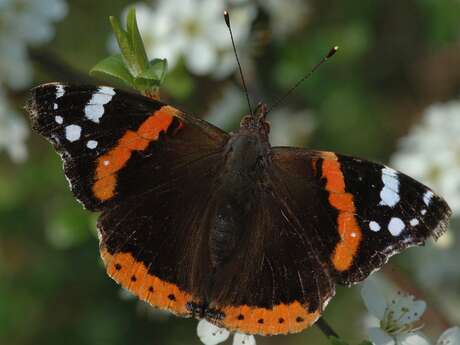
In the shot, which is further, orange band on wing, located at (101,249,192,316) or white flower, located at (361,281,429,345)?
white flower, located at (361,281,429,345)

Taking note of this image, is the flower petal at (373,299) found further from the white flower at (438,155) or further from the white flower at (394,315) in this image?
the white flower at (438,155)

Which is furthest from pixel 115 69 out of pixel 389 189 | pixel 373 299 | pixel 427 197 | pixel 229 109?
pixel 229 109

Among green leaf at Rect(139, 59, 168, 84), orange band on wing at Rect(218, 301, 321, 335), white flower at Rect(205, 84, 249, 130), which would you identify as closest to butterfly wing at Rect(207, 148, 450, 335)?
orange band on wing at Rect(218, 301, 321, 335)

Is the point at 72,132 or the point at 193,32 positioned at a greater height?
the point at 193,32

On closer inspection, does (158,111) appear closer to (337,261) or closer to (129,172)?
(129,172)

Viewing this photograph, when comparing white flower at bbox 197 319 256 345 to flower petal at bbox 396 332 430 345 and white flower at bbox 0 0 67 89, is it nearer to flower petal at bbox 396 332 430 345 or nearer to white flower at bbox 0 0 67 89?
flower petal at bbox 396 332 430 345

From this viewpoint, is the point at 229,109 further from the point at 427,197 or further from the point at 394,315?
the point at 427,197

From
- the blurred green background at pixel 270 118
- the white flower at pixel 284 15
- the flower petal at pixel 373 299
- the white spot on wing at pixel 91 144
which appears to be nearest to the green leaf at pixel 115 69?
the white spot on wing at pixel 91 144
